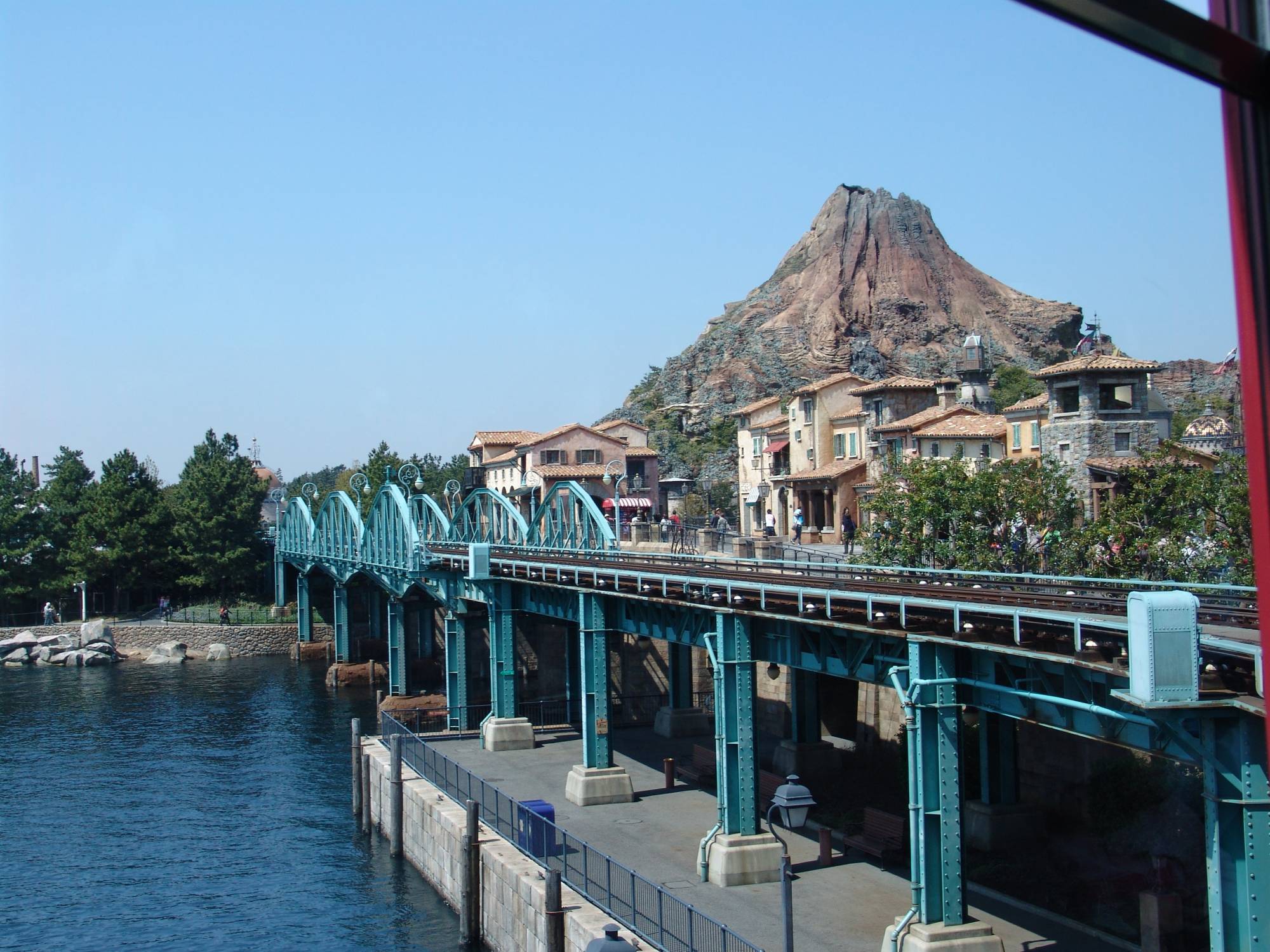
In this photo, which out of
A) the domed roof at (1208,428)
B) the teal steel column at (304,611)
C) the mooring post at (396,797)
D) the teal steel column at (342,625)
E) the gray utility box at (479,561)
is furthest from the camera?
the teal steel column at (304,611)

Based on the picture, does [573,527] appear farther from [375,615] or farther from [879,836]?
[375,615]

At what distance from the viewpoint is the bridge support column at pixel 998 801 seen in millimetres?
28469

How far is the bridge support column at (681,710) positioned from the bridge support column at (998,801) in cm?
1650

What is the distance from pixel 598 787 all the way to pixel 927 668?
15897 millimetres

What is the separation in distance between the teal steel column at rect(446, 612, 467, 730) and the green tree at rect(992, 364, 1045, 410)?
92.2m

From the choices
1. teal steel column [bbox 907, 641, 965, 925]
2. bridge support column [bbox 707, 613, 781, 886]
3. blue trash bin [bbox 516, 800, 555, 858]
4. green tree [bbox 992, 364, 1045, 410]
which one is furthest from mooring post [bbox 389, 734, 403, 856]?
green tree [bbox 992, 364, 1045, 410]

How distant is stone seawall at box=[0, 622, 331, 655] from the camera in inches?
3634

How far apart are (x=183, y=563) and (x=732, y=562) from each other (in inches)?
3356

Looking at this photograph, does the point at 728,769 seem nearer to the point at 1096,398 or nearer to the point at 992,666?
the point at 992,666

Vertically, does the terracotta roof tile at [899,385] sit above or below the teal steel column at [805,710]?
above

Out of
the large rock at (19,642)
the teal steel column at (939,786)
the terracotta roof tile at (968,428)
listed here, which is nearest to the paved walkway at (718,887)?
the teal steel column at (939,786)

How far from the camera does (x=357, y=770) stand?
42688 millimetres

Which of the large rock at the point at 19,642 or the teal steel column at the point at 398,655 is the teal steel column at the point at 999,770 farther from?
the large rock at the point at 19,642

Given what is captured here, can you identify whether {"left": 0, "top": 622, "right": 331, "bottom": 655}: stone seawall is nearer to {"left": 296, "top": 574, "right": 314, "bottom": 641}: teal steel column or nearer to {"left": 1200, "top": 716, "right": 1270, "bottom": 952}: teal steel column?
{"left": 296, "top": 574, "right": 314, "bottom": 641}: teal steel column
